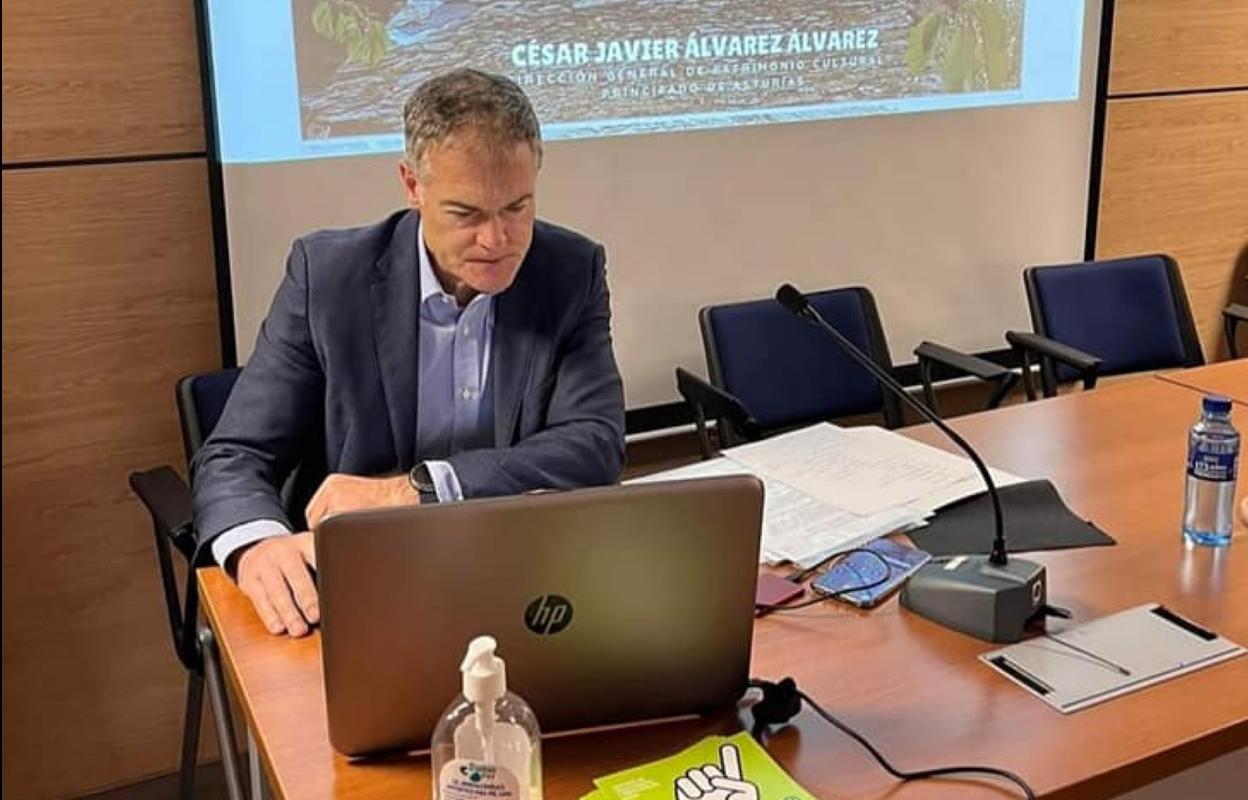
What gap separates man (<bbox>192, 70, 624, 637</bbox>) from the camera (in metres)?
1.83

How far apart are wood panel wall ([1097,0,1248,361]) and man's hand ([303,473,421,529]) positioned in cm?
258

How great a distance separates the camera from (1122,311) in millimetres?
3457

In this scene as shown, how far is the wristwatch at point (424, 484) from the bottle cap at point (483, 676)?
0.76 m

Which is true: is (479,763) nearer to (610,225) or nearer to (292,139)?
(292,139)

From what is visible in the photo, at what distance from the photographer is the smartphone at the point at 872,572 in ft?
5.56

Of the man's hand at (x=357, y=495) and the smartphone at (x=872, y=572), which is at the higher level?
the man's hand at (x=357, y=495)

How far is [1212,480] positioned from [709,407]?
1.22m

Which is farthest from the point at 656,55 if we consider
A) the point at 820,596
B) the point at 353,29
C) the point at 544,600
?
the point at 544,600

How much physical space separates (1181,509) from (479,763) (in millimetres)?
1294

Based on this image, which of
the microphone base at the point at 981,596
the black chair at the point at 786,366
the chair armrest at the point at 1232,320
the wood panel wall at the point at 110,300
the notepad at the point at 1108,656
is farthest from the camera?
the chair armrest at the point at 1232,320

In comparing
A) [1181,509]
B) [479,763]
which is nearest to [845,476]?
[1181,509]

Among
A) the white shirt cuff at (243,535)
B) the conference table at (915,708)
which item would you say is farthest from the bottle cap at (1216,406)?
the white shirt cuff at (243,535)

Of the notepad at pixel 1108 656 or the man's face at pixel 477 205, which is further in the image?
the man's face at pixel 477 205

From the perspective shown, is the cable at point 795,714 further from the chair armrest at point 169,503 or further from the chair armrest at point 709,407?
the chair armrest at point 709,407
